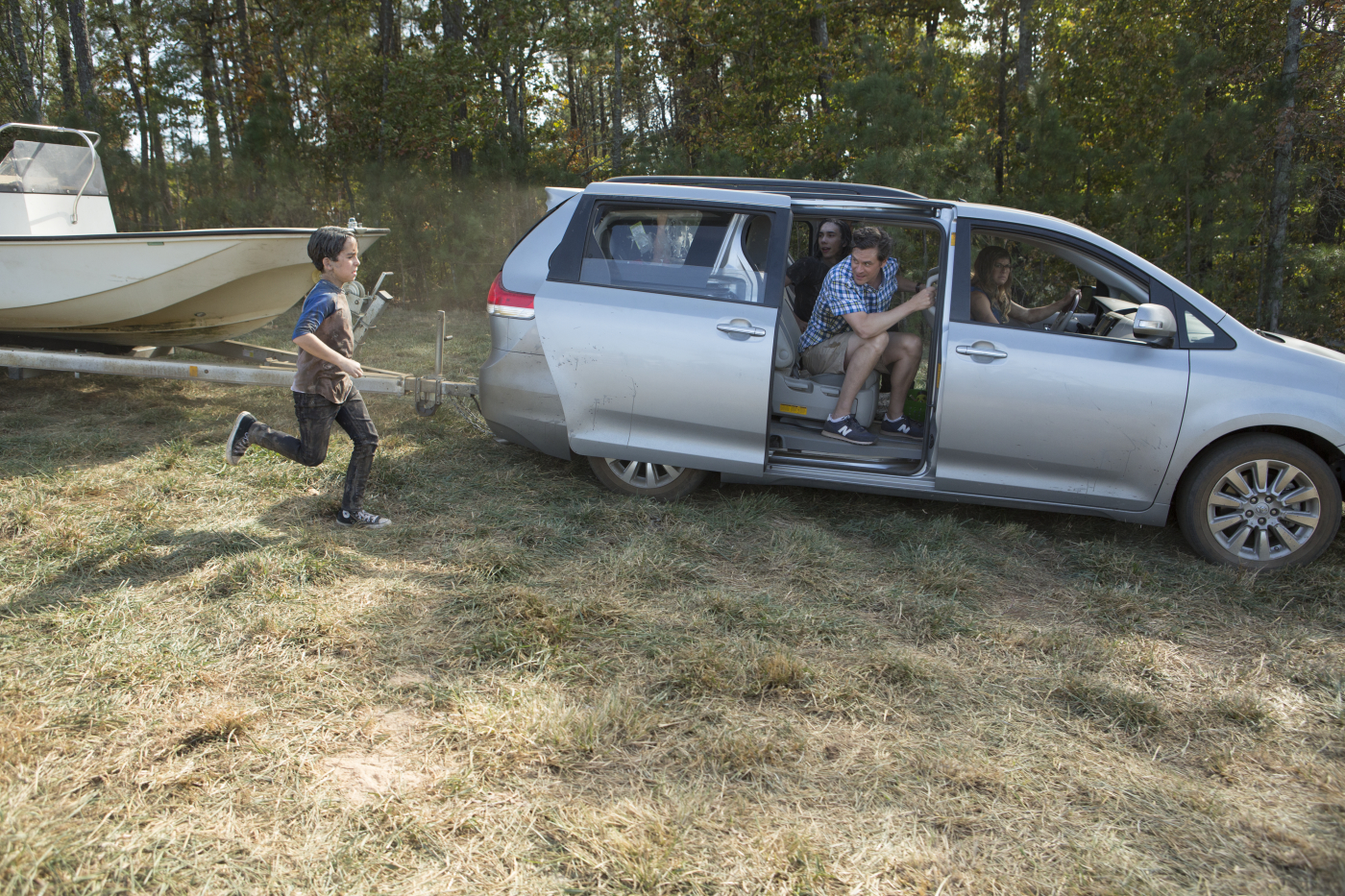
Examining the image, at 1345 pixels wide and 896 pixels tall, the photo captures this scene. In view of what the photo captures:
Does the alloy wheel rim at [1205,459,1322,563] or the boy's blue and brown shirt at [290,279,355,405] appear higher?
the boy's blue and brown shirt at [290,279,355,405]

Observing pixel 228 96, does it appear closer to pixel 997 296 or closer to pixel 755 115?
pixel 755 115

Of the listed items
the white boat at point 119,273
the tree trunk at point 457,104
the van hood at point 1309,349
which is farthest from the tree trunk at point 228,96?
the van hood at point 1309,349

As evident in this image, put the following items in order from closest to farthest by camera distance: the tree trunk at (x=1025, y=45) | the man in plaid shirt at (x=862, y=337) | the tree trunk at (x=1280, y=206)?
the man in plaid shirt at (x=862, y=337)
the tree trunk at (x=1280, y=206)
the tree trunk at (x=1025, y=45)

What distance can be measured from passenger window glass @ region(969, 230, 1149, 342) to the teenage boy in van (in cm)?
311

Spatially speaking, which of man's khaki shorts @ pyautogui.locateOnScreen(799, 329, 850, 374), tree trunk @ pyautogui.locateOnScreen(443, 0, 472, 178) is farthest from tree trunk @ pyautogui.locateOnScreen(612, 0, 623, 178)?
man's khaki shorts @ pyautogui.locateOnScreen(799, 329, 850, 374)

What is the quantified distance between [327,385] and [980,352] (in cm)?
319

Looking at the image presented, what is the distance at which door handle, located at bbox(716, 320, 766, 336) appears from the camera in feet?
14.9

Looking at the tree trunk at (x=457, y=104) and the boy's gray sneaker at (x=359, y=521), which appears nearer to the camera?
the boy's gray sneaker at (x=359, y=521)

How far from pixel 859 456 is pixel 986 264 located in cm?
137

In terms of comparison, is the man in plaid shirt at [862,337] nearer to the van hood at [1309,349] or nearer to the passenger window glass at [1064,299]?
the passenger window glass at [1064,299]

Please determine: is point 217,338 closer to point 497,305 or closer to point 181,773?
point 497,305

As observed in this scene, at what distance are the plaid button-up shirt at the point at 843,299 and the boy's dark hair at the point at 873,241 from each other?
0.10m

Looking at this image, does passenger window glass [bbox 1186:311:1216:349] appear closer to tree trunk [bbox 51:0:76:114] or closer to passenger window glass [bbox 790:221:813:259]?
passenger window glass [bbox 790:221:813:259]

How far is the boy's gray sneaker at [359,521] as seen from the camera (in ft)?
14.9
